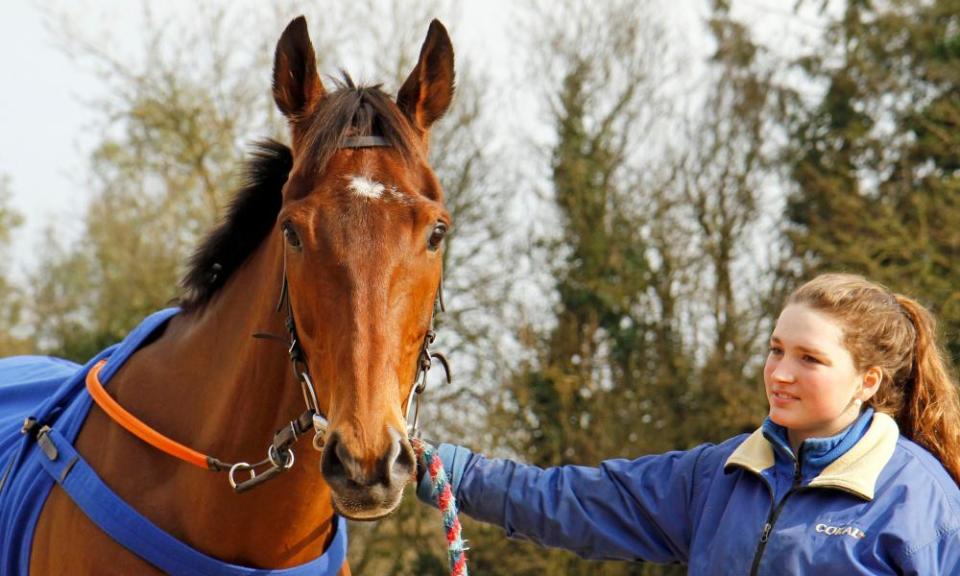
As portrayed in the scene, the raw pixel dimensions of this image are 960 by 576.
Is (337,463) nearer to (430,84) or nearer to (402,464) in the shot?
(402,464)

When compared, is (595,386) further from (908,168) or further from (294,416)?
(294,416)

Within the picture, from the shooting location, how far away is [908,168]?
11.7 metres

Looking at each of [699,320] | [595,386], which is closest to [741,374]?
[699,320]

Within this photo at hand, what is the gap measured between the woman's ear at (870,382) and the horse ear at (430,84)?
133 centimetres

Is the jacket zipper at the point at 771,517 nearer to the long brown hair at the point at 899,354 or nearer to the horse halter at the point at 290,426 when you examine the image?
the long brown hair at the point at 899,354

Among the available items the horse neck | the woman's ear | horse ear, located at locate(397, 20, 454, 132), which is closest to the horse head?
horse ear, located at locate(397, 20, 454, 132)

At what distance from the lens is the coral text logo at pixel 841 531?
2.37m

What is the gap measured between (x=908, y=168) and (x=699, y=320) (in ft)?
9.42

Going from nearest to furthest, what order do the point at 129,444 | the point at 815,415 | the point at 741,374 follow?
the point at 815,415 → the point at 129,444 → the point at 741,374

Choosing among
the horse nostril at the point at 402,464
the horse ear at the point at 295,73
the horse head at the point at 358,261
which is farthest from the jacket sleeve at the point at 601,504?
the horse ear at the point at 295,73

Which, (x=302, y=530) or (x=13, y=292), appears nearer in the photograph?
(x=302, y=530)

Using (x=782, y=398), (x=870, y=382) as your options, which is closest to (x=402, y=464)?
(x=782, y=398)

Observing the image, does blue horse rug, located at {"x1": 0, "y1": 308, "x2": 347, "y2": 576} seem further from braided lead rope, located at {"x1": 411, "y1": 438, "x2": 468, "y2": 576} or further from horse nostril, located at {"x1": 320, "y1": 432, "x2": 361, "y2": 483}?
horse nostril, located at {"x1": 320, "y1": 432, "x2": 361, "y2": 483}

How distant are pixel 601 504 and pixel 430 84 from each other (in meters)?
1.27
